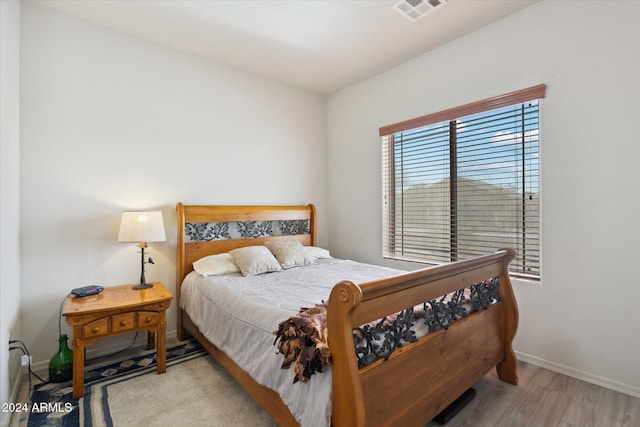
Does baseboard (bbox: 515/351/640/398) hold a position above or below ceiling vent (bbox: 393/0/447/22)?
below

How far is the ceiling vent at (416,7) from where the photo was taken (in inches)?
92.8

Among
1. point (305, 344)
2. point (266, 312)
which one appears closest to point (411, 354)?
point (305, 344)

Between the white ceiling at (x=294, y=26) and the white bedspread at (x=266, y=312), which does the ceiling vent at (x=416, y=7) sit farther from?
the white bedspread at (x=266, y=312)

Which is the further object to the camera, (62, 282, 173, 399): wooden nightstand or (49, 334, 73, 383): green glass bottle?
(49, 334, 73, 383): green glass bottle

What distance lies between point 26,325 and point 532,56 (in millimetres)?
4438

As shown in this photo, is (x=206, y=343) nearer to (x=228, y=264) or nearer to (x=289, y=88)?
(x=228, y=264)

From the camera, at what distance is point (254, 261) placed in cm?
290

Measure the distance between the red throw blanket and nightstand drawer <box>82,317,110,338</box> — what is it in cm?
136

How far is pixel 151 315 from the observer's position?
229cm

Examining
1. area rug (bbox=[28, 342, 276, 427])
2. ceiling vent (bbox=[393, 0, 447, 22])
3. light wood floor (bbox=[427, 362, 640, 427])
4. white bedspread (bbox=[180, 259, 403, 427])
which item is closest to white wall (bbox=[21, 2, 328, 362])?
area rug (bbox=[28, 342, 276, 427])

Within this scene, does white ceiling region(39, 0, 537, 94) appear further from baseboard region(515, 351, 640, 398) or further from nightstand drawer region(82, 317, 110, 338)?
baseboard region(515, 351, 640, 398)

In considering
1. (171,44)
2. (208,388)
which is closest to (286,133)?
(171,44)

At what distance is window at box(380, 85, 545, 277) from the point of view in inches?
100

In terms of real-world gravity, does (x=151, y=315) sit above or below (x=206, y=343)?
above
